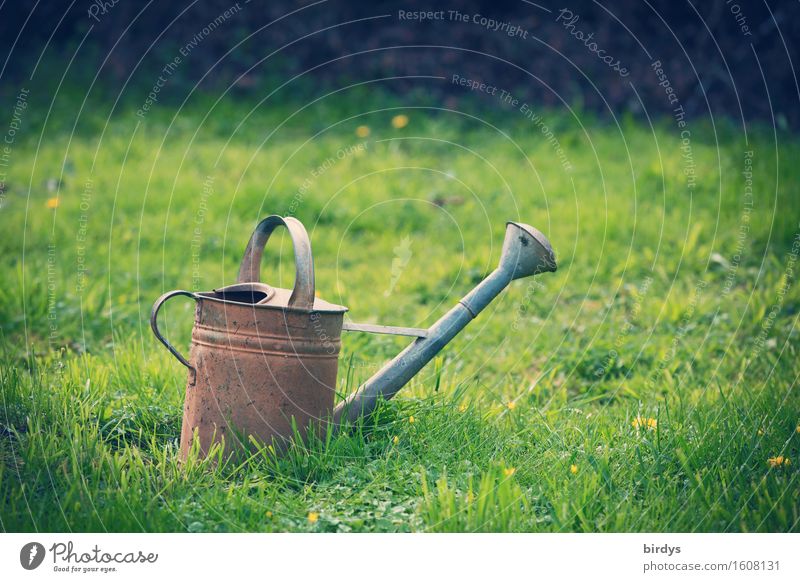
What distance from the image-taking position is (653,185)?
5.13 m

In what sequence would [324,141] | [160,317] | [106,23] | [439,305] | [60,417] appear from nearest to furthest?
1. [60,417]
2. [160,317]
3. [439,305]
4. [324,141]
5. [106,23]

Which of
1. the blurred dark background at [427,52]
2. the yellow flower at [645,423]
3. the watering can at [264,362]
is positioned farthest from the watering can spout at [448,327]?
the blurred dark background at [427,52]

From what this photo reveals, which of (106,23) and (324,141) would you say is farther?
(106,23)

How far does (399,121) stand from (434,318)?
9.26 feet

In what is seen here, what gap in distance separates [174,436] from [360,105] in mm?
4466

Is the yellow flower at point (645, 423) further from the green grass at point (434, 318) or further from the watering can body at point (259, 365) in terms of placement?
the watering can body at point (259, 365)

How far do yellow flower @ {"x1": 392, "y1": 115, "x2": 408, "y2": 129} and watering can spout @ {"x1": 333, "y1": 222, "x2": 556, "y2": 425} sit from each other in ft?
12.9

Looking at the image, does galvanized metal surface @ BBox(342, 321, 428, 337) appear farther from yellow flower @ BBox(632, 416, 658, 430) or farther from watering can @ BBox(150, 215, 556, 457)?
yellow flower @ BBox(632, 416, 658, 430)

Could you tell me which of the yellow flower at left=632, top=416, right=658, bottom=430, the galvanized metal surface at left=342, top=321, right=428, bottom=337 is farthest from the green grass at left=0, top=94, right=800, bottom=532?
the galvanized metal surface at left=342, top=321, right=428, bottom=337

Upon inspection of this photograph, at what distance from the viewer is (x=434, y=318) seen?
3.89 m

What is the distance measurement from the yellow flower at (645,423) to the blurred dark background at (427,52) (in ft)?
13.6
